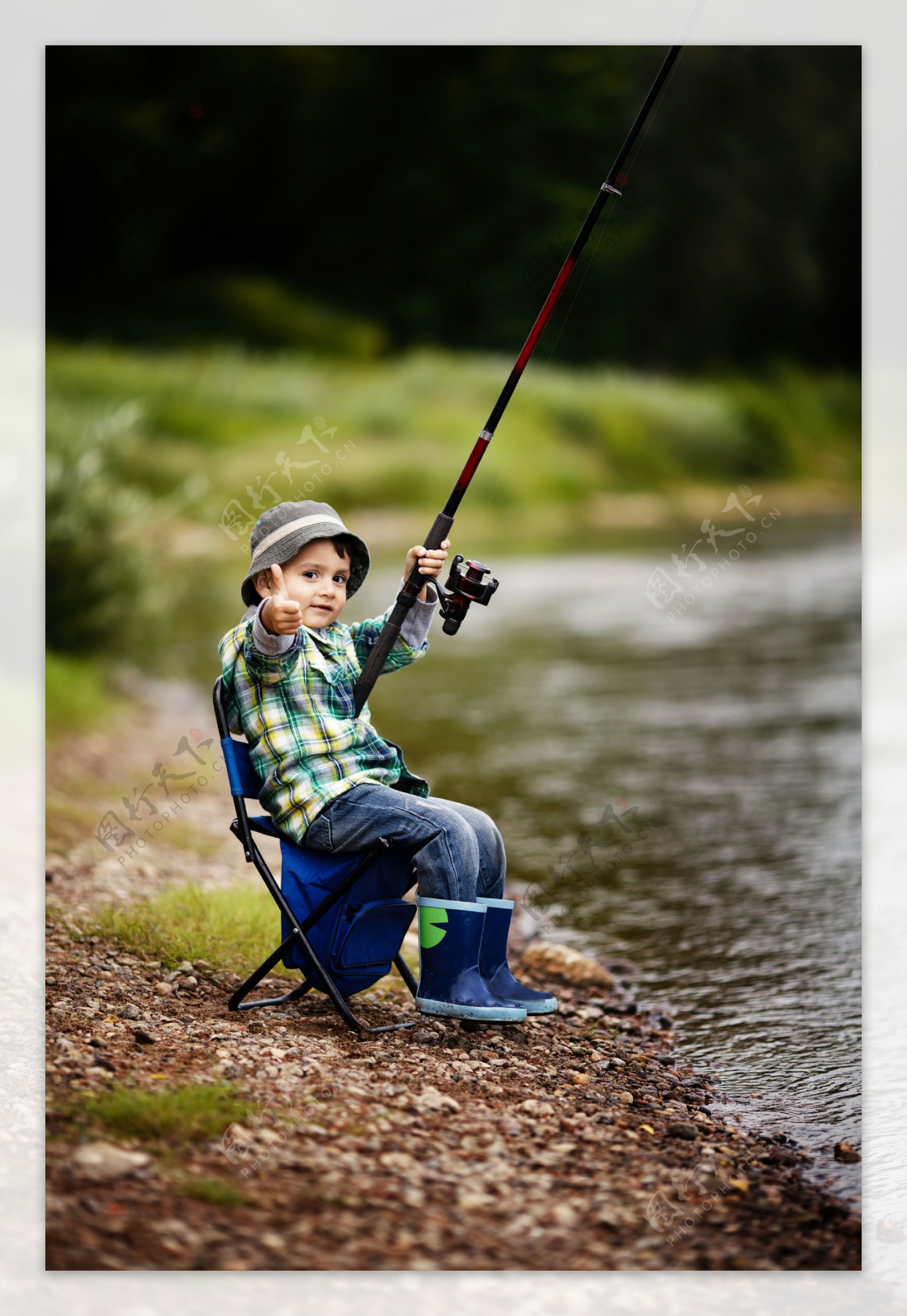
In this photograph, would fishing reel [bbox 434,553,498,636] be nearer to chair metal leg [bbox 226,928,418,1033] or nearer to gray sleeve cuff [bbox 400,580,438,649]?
gray sleeve cuff [bbox 400,580,438,649]

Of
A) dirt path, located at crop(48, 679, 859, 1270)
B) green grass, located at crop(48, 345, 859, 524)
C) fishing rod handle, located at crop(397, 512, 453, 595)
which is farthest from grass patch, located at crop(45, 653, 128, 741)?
fishing rod handle, located at crop(397, 512, 453, 595)

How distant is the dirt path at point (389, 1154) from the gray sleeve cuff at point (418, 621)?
748mm

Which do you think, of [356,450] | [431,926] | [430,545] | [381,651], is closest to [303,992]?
[431,926]

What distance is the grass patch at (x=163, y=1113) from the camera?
2.22 m

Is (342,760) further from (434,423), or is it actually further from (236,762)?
(434,423)

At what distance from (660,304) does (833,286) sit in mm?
1965

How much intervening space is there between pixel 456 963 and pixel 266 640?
2.15 feet

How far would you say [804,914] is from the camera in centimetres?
411

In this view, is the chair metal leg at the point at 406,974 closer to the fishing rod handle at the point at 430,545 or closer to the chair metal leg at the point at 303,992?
the chair metal leg at the point at 303,992

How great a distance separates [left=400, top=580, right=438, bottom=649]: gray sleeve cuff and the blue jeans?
0.31 m

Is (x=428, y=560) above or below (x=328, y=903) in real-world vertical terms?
above

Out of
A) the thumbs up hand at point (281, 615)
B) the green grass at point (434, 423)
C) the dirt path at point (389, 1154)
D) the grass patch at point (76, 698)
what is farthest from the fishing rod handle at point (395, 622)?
the green grass at point (434, 423)

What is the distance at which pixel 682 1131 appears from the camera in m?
2.47

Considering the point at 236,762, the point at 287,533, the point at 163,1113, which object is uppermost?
the point at 287,533
